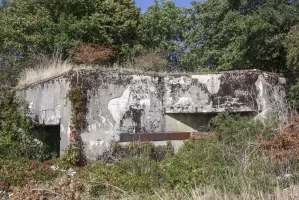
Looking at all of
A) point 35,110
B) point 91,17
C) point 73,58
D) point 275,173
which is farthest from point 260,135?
point 91,17

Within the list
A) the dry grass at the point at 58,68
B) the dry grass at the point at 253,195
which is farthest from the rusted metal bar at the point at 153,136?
the dry grass at the point at 253,195

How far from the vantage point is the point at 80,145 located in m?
11.5

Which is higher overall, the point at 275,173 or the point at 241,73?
the point at 241,73

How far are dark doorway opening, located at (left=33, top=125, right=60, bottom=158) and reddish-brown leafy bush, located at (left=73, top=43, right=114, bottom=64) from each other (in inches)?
146

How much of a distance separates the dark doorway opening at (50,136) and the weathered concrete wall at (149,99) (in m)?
1.47

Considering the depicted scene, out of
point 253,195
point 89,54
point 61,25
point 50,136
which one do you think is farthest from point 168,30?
point 253,195

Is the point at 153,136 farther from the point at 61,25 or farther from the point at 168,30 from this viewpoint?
the point at 168,30

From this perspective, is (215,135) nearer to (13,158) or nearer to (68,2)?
(13,158)

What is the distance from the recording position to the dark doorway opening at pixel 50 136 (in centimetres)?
1422

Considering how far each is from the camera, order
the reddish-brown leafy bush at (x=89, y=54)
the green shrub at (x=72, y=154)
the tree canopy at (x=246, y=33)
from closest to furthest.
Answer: the green shrub at (x=72, y=154)
the tree canopy at (x=246, y=33)
the reddish-brown leafy bush at (x=89, y=54)

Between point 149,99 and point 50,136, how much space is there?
4.57 m

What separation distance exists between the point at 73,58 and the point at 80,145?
6.89 meters

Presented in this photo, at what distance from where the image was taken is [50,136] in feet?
47.7

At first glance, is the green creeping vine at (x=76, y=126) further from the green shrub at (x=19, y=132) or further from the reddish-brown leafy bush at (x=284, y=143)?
the reddish-brown leafy bush at (x=284, y=143)
